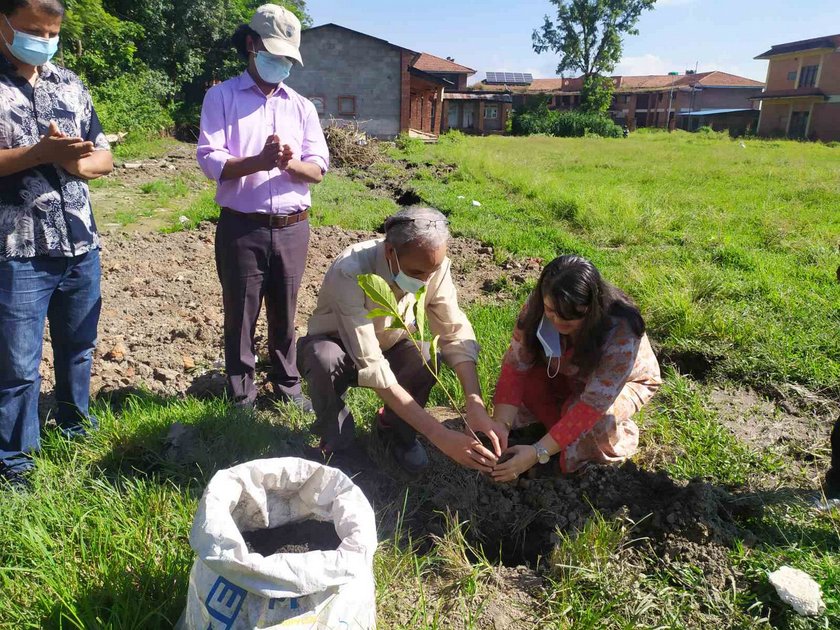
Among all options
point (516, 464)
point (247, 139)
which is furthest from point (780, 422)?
point (247, 139)

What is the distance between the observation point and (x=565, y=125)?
3872 centimetres

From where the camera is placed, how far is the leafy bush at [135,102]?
15.2m

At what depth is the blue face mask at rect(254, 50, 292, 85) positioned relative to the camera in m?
2.90

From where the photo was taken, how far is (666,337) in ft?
12.9

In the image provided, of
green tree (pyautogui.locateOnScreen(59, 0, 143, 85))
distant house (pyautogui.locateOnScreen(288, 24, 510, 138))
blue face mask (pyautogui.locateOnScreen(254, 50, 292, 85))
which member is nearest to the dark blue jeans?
blue face mask (pyautogui.locateOnScreen(254, 50, 292, 85))

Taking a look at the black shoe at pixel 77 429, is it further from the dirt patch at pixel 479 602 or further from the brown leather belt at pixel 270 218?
the dirt patch at pixel 479 602

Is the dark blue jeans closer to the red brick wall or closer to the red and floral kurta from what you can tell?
the red and floral kurta

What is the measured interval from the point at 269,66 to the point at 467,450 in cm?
202

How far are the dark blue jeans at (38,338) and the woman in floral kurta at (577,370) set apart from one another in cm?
172

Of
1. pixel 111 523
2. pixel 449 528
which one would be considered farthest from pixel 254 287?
pixel 449 528

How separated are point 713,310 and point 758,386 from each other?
842 mm

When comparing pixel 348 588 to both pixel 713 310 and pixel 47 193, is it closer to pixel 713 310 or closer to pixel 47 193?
pixel 47 193

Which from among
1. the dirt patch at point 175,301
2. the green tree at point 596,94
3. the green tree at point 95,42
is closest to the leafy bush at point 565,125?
the green tree at point 596,94

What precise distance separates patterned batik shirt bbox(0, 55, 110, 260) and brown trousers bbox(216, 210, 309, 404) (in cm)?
64
